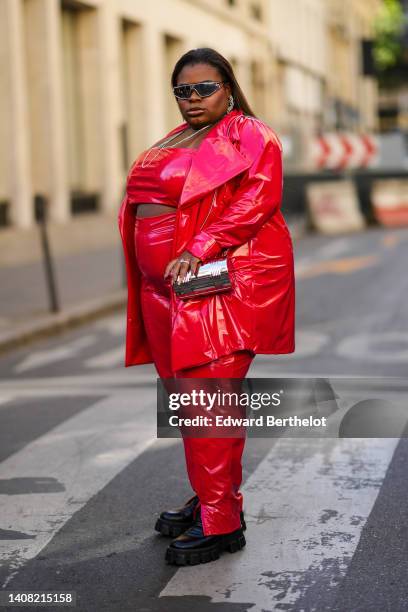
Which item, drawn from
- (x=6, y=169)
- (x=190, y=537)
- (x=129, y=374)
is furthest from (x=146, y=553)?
(x=6, y=169)

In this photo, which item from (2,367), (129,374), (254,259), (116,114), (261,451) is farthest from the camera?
(116,114)

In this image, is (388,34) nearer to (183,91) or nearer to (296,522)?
(296,522)

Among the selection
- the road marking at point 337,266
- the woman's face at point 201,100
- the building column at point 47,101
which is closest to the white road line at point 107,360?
the woman's face at point 201,100

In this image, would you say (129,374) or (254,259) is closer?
(254,259)

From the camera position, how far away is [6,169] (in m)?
19.9

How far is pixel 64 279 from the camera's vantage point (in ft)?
49.6

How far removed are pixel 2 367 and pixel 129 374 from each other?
1232 millimetres

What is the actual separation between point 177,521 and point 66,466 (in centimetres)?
133

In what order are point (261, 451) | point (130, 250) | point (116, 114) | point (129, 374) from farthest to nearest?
point (116, 114)
point (129, 374)
point (261, 451)
point (130, 250)

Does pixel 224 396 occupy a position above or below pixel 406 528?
above

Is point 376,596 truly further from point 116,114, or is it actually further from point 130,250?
point 116,114

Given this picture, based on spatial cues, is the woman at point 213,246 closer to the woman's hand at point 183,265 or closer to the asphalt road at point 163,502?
the woman's hand at point 183,265

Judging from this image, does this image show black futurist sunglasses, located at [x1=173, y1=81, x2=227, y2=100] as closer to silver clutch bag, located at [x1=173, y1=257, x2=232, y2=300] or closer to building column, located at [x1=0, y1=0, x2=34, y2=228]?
silver clutch bag, located at [x1=173, y1=257, x2=232, y2=300]

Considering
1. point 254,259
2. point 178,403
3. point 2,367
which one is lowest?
point 2,367
